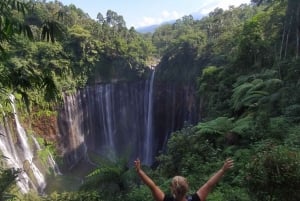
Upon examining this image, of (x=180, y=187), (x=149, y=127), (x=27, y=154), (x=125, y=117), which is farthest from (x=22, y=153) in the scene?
(x=180, y=187)

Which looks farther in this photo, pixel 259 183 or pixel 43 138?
pixel 43 138

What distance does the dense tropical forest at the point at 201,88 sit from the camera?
280 cm

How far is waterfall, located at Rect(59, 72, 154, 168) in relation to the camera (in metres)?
27.1

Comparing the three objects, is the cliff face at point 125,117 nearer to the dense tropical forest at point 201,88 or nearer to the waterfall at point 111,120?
the waterfall at point 111,120

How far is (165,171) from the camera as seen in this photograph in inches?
384

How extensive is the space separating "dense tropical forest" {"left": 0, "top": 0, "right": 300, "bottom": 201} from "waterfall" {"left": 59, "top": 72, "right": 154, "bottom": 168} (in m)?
1.05

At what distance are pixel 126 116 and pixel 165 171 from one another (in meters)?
21.7

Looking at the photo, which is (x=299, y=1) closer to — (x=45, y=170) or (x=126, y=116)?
(x=45, y=170)

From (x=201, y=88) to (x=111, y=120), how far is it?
1387cm

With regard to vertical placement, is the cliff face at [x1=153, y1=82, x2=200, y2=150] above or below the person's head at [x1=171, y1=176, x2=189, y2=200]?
below

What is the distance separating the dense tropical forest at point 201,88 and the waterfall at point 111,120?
1.05 m

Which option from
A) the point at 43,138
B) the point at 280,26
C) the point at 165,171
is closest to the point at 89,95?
the point at 43,138

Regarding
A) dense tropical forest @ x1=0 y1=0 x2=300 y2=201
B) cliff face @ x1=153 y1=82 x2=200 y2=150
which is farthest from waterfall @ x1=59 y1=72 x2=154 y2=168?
dense tropical forest @ x1=0 y1=0 x2=300 y2=201

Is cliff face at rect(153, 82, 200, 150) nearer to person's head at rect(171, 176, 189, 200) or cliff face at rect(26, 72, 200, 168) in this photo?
cliff face at rect(26, 72, 200, 168)
